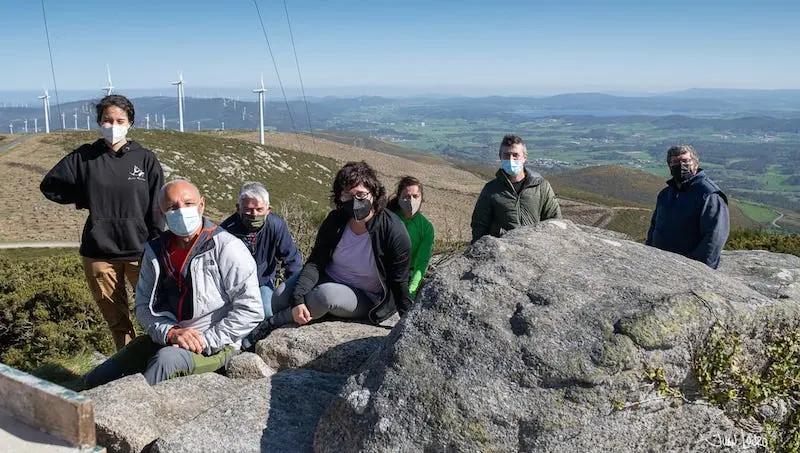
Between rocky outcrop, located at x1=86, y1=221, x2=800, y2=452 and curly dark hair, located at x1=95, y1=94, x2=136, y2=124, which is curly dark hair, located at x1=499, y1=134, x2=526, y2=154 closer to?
rocky outcrop, located at x1=86, y1=221, x2=800, y2=452

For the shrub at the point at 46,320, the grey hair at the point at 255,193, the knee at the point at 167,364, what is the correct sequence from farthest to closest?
the shrub at the point at 46,320 → the grey hair at the point at 255,193 → the knee at the point at 167,364

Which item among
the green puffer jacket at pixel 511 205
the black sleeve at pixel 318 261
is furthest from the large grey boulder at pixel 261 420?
the green puffer jacket at pixel 511 205

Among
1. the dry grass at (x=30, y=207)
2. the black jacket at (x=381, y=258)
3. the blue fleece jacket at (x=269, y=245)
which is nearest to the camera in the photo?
the black jacket at (x=381, y=258)

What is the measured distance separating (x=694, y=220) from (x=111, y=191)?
7176 mm

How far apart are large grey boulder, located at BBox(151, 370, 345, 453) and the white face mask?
375cm

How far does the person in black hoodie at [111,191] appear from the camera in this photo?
23.5ft

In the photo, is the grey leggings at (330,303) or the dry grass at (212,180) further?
the dry grass at (212,180)

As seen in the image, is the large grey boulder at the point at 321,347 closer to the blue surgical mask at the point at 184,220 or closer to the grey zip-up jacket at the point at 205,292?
the grey zip-up jacket at the point at 205,292

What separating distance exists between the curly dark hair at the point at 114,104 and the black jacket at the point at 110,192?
382mm

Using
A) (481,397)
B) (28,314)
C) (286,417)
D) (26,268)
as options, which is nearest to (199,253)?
(286,417)

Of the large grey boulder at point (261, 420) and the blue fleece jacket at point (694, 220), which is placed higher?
the blue fleece jacket at point (694, 220)

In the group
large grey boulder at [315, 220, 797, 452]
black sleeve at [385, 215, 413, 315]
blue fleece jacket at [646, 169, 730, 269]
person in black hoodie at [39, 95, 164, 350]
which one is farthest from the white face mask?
blue fleece jacket at [646, 169, 730, 269]

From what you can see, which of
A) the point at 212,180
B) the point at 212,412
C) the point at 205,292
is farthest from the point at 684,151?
the point at 212,180

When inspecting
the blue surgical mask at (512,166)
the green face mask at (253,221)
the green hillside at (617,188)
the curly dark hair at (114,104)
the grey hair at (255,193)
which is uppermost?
the curly dark hair at (114,104)
